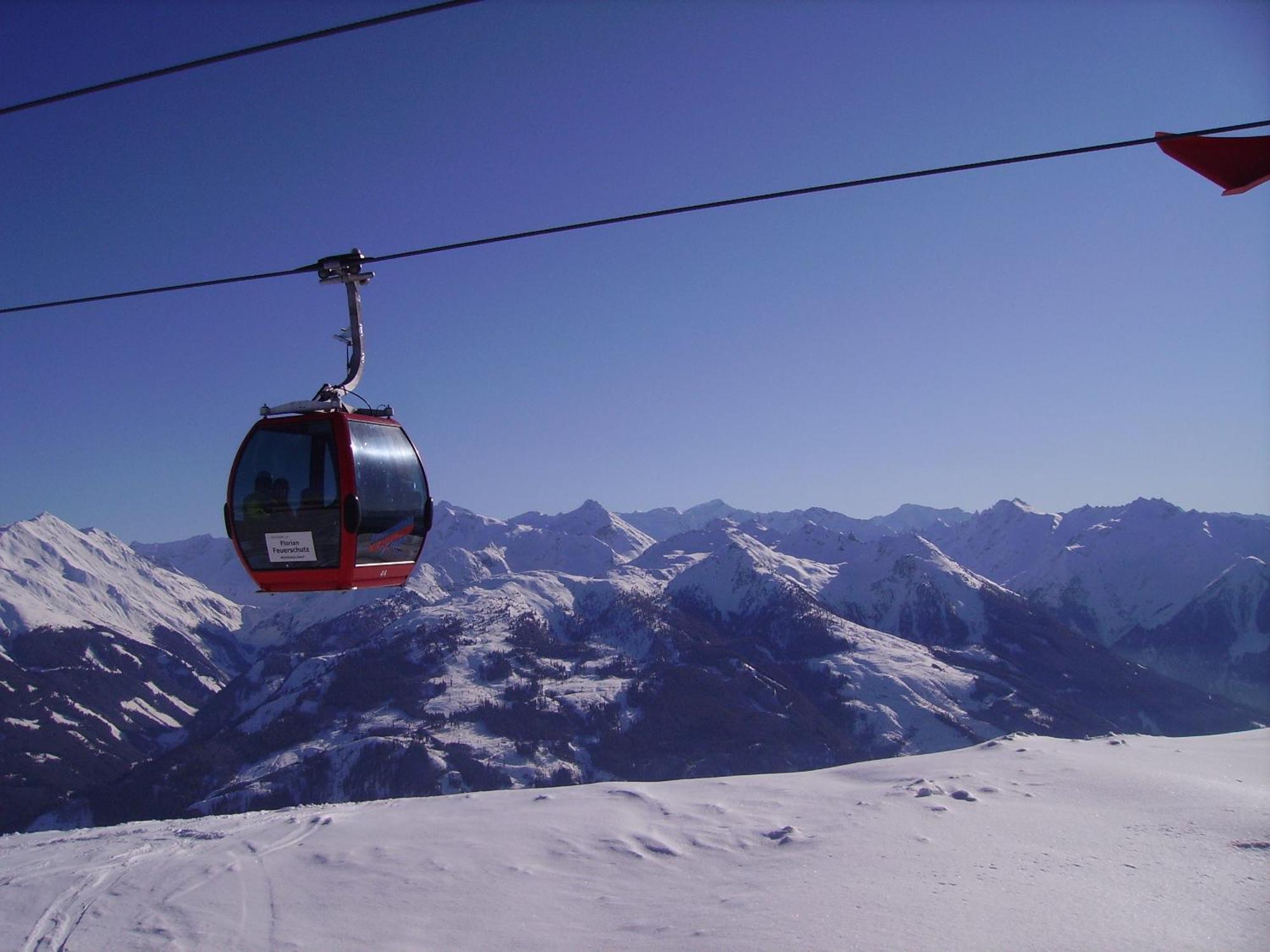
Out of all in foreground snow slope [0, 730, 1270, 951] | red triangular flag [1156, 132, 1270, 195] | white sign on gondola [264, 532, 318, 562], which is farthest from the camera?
foreground snow slope [0, 730, 1270, 951]

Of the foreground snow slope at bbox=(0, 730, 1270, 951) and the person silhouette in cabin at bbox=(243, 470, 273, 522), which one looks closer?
the person silhouette in cabin at bbox=(243, 470, 273, 522)

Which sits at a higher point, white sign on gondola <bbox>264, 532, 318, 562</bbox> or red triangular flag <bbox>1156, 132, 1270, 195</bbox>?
red triangular flag <bbox>1156, 132, 1270, 195</bbox>

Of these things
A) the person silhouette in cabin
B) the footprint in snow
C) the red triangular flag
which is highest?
the red triangular flag

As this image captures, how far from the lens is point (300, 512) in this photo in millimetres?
12820

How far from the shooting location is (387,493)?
1334 cm

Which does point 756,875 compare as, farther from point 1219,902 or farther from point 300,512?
point 300,512

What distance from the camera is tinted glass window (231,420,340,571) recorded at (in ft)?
41.9

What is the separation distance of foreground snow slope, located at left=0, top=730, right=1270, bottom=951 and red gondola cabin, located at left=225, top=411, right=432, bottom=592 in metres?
9.29

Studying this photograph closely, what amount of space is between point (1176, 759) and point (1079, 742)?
17.0 feet

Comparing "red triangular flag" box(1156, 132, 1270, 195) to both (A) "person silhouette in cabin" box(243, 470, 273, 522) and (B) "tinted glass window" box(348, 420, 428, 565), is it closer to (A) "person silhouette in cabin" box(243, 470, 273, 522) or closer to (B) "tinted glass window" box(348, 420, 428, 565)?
(B) "tinted glass window" box(348, 420, 428, 565)

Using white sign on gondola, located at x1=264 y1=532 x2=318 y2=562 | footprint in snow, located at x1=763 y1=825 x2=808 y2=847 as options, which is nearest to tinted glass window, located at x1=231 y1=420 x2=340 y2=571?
white sign on gondola, located at x1=264 y1=532 x2=318 y2=562

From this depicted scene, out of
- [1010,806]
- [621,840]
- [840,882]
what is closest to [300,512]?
[840,882]

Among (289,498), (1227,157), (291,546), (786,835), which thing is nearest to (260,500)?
(289,498)

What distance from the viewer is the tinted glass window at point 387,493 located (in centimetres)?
1292
